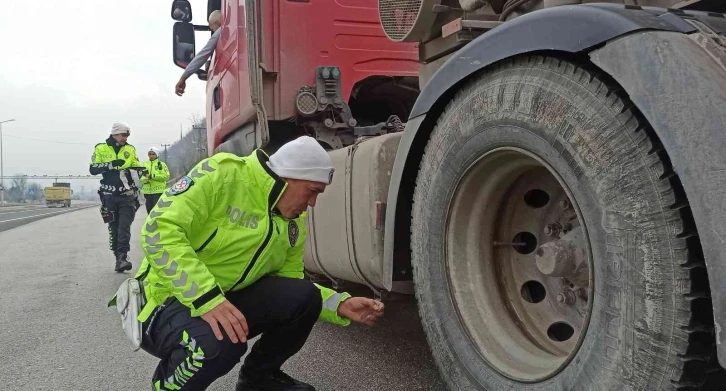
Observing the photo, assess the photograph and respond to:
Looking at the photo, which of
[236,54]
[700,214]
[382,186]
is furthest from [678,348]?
[236,54]

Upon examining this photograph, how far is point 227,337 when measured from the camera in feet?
7.33

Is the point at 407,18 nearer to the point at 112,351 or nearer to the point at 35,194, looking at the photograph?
the point at 112,351

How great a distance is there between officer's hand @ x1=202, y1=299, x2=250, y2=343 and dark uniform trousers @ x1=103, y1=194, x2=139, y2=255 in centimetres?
539

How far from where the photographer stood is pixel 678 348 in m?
1.29

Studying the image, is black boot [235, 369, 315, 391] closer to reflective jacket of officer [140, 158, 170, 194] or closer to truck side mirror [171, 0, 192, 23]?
truck side mirror [171, 0, 192, 23]

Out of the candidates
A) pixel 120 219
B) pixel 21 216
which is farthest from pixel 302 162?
pixel 21 216

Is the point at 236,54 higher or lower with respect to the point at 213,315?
higher

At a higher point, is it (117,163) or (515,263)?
(117,163)

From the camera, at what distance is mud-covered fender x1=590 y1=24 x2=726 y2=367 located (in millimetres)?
1202

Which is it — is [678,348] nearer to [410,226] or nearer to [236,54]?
[410,226]

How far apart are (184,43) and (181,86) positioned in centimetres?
39

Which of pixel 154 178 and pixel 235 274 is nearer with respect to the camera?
pixel 235 274

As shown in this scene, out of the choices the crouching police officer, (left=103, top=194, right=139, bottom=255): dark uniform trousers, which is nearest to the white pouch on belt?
the crouching police officer

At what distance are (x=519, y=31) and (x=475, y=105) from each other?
0.91 ft
